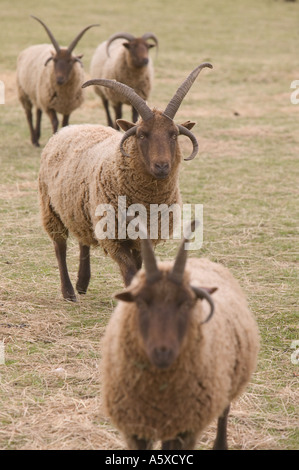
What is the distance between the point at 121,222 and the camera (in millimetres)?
5438

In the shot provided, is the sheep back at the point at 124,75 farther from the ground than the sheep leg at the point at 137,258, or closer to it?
farther from the ground

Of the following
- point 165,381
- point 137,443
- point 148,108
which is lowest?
point 137,443

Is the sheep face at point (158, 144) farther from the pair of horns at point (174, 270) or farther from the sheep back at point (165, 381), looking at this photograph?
the pair of horns at point (174, 270)

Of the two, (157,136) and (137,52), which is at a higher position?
(157,136)

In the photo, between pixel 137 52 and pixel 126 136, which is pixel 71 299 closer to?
pixel 126 136

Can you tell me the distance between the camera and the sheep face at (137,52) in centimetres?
1232

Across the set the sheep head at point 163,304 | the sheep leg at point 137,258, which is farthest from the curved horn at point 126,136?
the sheep head at point 163,304

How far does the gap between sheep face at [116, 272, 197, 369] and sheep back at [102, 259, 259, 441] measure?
0.30 feet

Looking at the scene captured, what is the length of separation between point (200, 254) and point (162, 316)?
4.17m

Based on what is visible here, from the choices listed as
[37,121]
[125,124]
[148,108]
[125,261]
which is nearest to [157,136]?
[148,108]

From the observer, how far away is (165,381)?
3332 mm

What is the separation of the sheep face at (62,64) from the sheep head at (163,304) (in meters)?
8.56

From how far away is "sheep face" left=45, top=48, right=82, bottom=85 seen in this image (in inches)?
450
